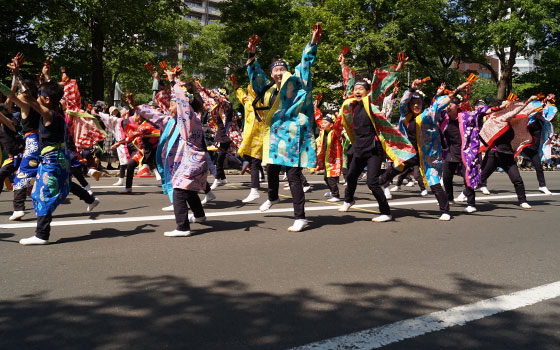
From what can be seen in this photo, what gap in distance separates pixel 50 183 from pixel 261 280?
8.66 feet

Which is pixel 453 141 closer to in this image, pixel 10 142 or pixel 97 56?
pixel 10 142

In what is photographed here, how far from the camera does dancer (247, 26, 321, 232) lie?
5.66 metres

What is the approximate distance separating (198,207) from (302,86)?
1.98 metres

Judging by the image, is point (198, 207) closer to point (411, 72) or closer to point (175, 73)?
point (175, 73)

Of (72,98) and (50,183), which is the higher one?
(72,98)

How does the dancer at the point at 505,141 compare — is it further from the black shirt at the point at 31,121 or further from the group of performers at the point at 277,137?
the black shirt at the point at 31,121

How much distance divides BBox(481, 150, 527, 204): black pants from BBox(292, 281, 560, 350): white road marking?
522cm

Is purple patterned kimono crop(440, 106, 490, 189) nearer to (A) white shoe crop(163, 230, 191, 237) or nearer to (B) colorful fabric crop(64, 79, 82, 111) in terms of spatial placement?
(A) white shoe crop(163, 230, 191, 237)

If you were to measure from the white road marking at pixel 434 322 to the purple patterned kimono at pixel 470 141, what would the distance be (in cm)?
450

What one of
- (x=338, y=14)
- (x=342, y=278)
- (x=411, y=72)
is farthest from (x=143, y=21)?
(x=342, y=278)

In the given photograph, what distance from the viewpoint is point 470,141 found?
26.8 ft

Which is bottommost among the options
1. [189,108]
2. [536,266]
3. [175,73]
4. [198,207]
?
[536,266]

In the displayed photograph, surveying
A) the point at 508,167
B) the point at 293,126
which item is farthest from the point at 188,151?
the point at 508,167

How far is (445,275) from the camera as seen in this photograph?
154 inches
